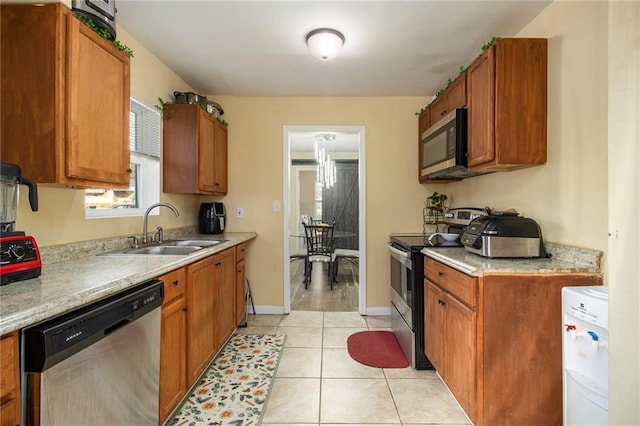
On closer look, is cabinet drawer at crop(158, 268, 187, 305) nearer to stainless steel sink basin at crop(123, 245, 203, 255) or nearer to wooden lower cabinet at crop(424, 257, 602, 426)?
stainless steel sink basin at crop(123, 245, 203, 255)

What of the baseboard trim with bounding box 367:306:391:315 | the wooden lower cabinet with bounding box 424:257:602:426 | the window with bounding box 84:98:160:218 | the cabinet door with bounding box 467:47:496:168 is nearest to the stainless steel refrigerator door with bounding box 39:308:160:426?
the window with bounding box 84:98:160:218

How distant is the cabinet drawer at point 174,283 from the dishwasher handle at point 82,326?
156 mm

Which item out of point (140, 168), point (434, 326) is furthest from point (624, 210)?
point (140, 168)

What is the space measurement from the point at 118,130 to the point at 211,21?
3.19 feet

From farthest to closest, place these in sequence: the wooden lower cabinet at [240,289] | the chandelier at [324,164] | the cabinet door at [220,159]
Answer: the chandelier at [324,164] < the cabinet door at [220,159] < the wooden lower cabinet at [240,289]

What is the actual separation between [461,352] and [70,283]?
186 centimetres

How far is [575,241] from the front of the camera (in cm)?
159

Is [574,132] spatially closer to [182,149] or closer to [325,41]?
[325,41]

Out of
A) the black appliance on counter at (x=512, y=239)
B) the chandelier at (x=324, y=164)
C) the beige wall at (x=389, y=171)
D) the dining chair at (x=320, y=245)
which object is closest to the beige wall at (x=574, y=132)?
the beige wall at (x=389, y=171)

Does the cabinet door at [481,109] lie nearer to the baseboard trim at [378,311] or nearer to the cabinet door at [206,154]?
the baseboard trim at [378,311]

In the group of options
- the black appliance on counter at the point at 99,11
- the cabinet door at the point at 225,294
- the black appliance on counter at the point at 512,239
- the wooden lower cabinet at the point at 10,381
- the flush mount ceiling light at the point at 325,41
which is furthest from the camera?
the cabinet door at the point at 225,294

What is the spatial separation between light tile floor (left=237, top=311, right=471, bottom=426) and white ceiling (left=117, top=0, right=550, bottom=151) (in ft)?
8.06

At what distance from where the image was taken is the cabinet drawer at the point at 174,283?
4.94ft

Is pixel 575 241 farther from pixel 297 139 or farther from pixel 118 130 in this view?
pixel 297 139
